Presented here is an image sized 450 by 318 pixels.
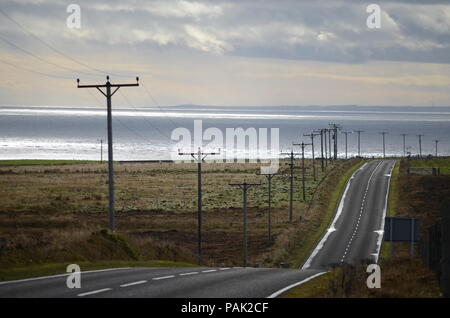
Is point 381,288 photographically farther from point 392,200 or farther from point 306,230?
point 392,200

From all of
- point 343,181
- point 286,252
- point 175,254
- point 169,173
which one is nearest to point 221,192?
point 343,181

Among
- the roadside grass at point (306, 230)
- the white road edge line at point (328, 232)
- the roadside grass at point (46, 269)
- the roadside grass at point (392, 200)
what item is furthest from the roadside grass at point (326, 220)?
the roadside grass at point (46, 269)

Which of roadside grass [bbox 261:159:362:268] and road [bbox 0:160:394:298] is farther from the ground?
road [bbox 0:160:394:298]

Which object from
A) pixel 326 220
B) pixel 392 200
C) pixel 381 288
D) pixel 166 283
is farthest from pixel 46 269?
pixel 392 200

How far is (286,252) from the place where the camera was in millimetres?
56719

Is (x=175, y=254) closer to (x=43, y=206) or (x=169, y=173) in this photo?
(x=43, y=206)

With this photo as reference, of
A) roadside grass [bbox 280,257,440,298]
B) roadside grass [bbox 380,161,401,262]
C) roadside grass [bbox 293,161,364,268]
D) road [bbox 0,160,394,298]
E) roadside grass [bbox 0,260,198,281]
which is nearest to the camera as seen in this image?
road [bbox 0,160,394,298]

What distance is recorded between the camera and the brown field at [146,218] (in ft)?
102

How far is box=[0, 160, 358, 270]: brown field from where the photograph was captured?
31000mm

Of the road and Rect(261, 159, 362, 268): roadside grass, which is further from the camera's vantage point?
Rect(261, 159, 362, 268): roadside grass

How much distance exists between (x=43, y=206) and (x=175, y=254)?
46.1 metres

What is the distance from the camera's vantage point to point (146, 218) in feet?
251

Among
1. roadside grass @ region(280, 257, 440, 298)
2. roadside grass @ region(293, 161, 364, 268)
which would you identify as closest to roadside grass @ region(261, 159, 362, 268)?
roadside grass @ region(293, 161, 364, 268)

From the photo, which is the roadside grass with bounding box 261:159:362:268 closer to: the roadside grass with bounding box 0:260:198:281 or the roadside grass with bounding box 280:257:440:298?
the roadside grass with bounding box 0:260:198:281
